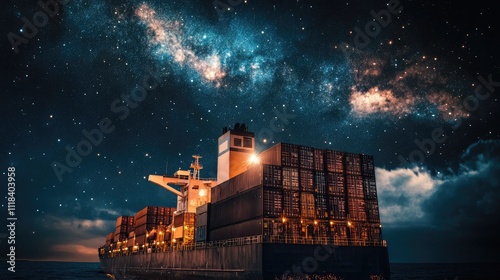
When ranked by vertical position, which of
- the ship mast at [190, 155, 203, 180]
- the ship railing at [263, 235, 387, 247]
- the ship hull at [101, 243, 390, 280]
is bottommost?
the ship hull at [101, 243, 390, 280]

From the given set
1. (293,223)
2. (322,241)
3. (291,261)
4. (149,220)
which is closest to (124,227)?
(149,220)

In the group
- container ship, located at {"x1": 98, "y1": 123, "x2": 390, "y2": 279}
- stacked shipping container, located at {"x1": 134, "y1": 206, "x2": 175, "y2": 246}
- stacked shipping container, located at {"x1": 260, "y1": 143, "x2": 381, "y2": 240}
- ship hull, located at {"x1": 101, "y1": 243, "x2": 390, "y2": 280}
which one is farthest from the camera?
stacked shipping container, located at {"x1": 134, "y1": 206, "x2": 175, "y2": 246}

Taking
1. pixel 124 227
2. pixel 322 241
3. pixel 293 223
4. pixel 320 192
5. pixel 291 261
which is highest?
pixel 320 192

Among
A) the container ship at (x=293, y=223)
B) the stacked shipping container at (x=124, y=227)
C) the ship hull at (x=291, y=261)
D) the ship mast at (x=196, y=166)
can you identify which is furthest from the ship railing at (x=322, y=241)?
the stacked shipping container at (x=124, y=227)

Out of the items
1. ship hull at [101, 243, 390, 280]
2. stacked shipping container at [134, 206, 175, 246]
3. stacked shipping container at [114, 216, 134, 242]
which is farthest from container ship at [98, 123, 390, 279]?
stacked shipping container at [114, 216, 134, 242]

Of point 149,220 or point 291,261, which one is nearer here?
point 291,261

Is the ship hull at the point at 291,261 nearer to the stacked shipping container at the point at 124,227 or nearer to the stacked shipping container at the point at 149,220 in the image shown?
the stacked shipping container at the point at 149,220

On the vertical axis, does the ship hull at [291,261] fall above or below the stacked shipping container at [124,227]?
below

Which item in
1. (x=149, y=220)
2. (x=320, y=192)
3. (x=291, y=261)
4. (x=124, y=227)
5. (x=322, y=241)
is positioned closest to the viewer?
(x=291, y=261)

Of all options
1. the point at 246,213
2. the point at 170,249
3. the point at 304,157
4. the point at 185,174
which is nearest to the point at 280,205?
the point at 246,213

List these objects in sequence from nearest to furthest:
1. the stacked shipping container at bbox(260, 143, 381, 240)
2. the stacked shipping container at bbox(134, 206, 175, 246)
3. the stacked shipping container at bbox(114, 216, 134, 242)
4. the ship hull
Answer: the ship hull
the stacked shipping container at bbox(260, 143, 381, 240)
the stacked shipping container at bbox(134, 206, 175, 246)
the stacked shipping container at bbox(114, 216, 134, 242)

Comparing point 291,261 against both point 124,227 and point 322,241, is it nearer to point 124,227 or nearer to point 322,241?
point 322,241

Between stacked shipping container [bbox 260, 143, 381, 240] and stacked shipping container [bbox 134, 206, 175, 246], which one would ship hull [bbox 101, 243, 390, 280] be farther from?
stacked shipping container [bbox 134, 206, 175, 246]

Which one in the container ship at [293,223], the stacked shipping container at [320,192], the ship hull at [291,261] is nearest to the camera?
the ship hull at [291,261]
